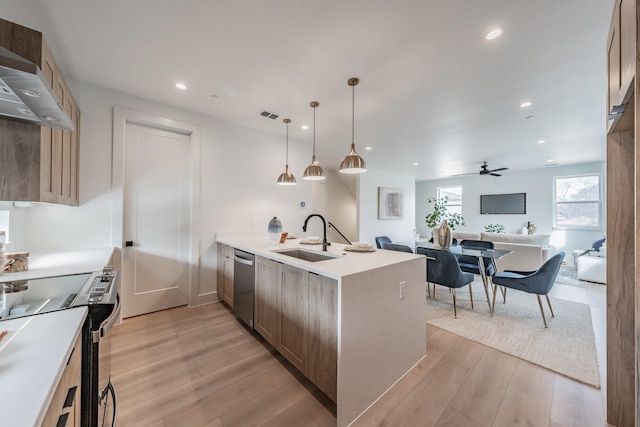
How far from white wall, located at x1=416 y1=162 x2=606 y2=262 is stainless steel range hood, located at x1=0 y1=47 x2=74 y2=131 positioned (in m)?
9.51

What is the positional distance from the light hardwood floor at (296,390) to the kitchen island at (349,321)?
16 centimetres

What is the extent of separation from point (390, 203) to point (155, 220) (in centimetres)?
611

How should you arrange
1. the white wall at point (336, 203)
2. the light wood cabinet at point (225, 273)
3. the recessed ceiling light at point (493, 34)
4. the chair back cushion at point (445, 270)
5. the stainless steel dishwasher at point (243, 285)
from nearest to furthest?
1. the recessed ceiling light at point (493, 34)
2. the stainless steel dishwasher at point (243, 285)
3. the chair back cushion at point (445, 270)
4. the light wood cabinet at point (225, 273)
5. the white wall at point (336, 203)

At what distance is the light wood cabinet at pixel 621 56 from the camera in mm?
895

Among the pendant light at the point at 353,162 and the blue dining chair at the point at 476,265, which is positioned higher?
the pendant light at the point at 353,162

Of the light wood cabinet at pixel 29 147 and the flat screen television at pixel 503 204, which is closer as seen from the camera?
the light wood cabinet at pixel 29 147

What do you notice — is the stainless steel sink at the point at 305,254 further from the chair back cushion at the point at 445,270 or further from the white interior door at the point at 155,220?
the white interior door at the point at 155,220

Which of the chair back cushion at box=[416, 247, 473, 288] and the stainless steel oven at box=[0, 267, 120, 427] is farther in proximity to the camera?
the chair back cushion at box=[416, 247, 473, 288]

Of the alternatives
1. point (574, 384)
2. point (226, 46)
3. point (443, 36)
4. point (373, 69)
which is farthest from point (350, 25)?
point (574, 384)

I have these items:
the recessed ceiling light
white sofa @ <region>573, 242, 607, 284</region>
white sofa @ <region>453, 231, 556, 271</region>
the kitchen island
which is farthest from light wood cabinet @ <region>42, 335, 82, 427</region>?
white sofa @ <region>573, 242, 607, 284</region>

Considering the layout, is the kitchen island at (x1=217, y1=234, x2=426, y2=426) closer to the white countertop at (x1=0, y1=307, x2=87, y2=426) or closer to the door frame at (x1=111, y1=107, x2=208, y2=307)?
the white countertop at (x1=0, y1=307, x2=87, y2=426)

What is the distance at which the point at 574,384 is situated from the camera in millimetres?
1818

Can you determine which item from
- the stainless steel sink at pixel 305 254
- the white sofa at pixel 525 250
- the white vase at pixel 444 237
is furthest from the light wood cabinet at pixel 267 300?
the white sofa at pixel 525 250

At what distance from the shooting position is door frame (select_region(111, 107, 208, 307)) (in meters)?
2.73
